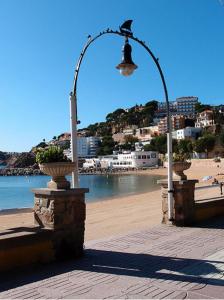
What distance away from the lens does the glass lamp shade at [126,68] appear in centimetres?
749

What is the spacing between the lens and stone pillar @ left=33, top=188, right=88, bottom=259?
629cm

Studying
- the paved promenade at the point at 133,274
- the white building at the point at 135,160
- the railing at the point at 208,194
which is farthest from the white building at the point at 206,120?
the paved promenade at the point at 133,274

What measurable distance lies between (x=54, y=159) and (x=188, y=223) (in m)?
4.38

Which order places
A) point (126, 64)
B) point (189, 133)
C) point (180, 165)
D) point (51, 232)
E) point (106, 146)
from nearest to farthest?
point (51, 232)
point (126, 64)
point (180, 165)
point (189, 133)
point (106, 146)

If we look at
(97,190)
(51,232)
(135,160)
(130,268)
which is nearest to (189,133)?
(135,160)

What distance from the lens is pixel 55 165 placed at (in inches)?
251

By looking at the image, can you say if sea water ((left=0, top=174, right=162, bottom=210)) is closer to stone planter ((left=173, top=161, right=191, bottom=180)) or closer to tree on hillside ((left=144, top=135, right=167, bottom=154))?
stone planter ((left=173, top=161, right=191, bottom=180))

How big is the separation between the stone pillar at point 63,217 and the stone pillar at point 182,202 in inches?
139

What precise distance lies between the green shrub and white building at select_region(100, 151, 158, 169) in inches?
4877

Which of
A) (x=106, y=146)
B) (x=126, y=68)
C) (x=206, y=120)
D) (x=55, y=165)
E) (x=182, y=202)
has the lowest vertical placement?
(x=182, y=202)

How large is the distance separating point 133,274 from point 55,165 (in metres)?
2.07

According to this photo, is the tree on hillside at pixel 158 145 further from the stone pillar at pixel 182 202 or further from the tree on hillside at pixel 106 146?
the stone pillar at pixel 182 202

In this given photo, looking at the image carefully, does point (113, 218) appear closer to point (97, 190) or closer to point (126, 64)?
point (126, 64)

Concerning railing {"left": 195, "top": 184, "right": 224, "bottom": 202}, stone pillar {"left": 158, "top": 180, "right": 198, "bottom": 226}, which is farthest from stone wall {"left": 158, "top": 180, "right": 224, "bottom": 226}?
railing {"left": 195, "top": 184, "right": 224, "bottom": 202}
